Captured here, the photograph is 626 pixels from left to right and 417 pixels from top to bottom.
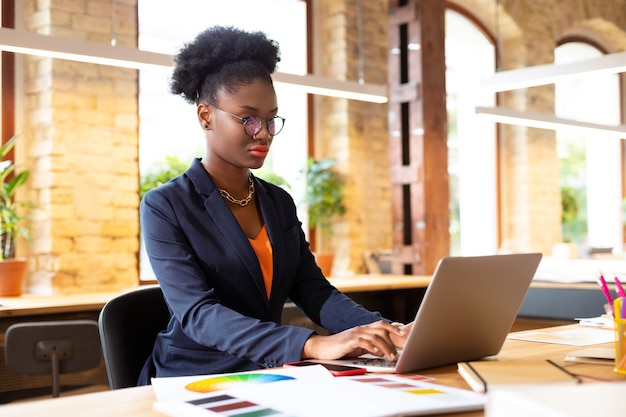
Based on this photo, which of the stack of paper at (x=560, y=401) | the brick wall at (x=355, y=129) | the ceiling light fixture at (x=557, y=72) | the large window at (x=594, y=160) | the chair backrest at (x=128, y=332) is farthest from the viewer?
the large window at (x=594, y=160)

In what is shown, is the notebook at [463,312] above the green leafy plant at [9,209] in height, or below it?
below

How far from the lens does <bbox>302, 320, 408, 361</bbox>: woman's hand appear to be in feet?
4.88

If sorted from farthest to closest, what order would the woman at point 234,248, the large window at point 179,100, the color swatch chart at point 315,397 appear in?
1. the large window at point 179,100
2. the woman at point 234,248
3. the color swatch chart at point 315,397

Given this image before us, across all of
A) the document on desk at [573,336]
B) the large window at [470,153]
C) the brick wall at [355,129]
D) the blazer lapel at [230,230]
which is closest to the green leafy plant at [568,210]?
the large window at [470,153]

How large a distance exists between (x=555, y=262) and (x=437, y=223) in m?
0.92

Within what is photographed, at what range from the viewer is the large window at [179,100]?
5965mm

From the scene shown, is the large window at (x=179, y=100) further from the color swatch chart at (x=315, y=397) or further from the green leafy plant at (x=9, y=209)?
the color swatch chart at (x=315, y=397)

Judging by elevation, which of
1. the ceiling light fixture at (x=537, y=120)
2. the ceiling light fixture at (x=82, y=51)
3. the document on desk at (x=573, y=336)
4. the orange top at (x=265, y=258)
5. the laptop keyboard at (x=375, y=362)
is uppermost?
the ceiling light fixture at (x=82, y=51)

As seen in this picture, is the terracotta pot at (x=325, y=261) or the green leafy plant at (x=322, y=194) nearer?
the terracotta pot at (x=325, y=261)

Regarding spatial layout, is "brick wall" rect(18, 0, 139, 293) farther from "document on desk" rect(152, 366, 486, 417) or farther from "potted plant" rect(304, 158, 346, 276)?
"document on desk" rect(152, 366, 486, 417)

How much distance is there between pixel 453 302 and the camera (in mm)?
1421

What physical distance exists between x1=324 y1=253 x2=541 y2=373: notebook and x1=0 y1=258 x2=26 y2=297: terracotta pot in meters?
3.56

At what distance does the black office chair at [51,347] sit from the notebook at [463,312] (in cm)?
205

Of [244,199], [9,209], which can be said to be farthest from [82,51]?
[244,199]
